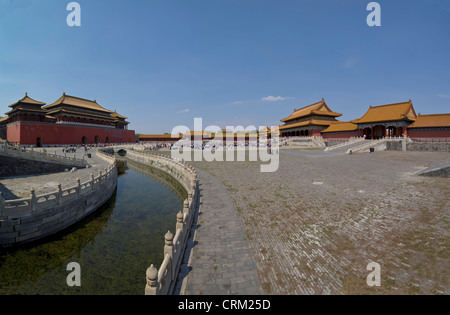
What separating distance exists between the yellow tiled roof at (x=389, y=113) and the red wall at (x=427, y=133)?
6.74 ft

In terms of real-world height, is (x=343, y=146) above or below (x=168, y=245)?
above

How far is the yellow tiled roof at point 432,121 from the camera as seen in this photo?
92.8 ft

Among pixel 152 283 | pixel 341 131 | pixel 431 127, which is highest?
pixel 341 131

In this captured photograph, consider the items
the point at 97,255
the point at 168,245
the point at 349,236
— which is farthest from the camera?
the point at 97,255

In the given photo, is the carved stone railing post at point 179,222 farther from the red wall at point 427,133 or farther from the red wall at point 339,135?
the red wall at point 339,135

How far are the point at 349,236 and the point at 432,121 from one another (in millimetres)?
36726

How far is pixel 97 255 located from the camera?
7.72 m

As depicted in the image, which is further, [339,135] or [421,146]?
[339,135]

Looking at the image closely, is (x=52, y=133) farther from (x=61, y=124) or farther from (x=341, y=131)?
(x=341, y=131)

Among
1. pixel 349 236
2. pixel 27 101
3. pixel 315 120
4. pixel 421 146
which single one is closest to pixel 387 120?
pixel 421 146

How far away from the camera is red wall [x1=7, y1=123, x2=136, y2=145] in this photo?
35.3 metres

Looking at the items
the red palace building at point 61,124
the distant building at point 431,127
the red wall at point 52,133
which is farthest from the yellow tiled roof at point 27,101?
the distant building at point 431,127

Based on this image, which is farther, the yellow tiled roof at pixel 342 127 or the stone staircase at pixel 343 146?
the yellow tiled roof at pixel 342 127

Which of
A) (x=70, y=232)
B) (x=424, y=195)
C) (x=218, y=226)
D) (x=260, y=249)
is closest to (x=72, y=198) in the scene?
(x=70, y=232)
